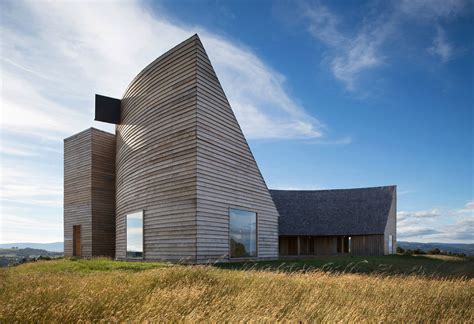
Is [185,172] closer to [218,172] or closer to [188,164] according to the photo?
[188,164]

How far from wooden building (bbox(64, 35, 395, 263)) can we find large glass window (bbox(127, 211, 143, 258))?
0.04 m

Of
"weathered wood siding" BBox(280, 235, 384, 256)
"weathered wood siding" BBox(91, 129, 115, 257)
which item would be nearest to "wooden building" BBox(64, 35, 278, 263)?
"weathered wood siding" BBox(91, 129, 115, 257)

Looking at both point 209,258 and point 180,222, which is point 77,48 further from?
point 209,258

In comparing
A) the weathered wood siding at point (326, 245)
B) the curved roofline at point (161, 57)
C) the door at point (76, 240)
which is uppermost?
the curved roofline at point (161, 57)

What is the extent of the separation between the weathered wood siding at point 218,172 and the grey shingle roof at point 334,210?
13.5 meters

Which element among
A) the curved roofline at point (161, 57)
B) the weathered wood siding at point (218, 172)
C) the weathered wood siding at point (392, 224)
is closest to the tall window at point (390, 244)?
the weathered wood siding at point (392, 224)

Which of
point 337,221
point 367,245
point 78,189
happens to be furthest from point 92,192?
point 367,245

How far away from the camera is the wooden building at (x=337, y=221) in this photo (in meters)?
28.5

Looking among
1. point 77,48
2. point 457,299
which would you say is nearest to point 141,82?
point 77,48

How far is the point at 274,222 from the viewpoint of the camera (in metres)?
18.2

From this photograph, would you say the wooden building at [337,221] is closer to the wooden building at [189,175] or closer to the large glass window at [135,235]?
the wooden building at [189,175]

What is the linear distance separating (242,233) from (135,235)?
15.9 feet

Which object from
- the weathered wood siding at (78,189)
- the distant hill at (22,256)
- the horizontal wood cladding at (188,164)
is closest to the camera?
the horizontal wood cladding at (188,164)

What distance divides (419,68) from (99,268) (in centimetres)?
1568
